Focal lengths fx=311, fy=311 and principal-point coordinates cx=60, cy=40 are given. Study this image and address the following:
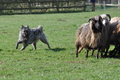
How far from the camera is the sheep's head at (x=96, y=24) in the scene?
1102cm

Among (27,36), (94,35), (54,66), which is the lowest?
(54,66)

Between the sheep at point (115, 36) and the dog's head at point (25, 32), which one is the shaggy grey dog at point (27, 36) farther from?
the sheep at point (115, 36)

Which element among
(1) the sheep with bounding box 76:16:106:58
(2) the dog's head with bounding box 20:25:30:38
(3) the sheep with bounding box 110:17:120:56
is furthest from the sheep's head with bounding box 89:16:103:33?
(2) the dog's head with bounding box 20:25:30:38

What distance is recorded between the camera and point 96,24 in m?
11.0

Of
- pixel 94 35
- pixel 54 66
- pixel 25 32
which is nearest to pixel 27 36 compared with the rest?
pixel 25 32

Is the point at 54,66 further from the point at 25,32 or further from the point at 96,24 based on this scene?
the point at 25,32

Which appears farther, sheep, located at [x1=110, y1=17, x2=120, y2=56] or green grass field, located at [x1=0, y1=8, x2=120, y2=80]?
sheep, located at [x1=110, y1=17, x2=120, y2=56]

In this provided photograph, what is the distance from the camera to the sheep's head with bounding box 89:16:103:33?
11.0 meters

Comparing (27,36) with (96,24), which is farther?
(27,36)

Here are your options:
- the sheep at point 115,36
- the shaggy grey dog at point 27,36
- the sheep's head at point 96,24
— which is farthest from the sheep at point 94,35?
the shaggy grey dog at point 27,36

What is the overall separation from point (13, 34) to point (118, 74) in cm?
1174

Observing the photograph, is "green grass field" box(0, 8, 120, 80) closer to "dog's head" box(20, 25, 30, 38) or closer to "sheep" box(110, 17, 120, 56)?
"dog's head" box(20, 25, 30, 38)

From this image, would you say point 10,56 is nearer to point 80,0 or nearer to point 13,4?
point 13,4

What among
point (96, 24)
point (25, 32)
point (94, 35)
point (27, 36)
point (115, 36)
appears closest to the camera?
point (96, 24)
